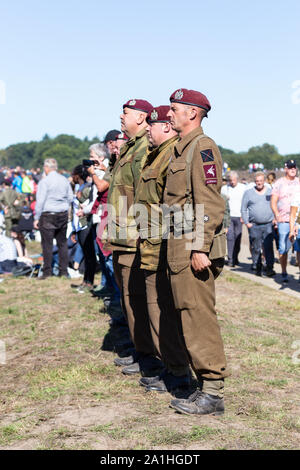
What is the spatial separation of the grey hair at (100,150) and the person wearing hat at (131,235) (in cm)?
187

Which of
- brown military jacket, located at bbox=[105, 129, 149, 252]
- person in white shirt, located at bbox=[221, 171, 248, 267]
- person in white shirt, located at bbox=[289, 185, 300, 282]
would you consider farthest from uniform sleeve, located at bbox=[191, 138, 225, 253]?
person in white shirt, located at bbox=[221, 171, 248, 267]

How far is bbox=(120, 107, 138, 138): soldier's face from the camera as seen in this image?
554cm

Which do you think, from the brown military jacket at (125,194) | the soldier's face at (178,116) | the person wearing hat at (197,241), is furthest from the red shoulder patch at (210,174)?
the brown military jacket at (125,194)

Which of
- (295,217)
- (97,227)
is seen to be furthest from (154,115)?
(295,217)

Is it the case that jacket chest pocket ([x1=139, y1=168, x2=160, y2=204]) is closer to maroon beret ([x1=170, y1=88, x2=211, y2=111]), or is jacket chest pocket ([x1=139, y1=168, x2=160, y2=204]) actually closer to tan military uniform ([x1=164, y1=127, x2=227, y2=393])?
tan military uniform ([x1=164, y1=127, x2=227, y2=393])

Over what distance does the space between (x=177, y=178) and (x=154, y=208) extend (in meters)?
0.49

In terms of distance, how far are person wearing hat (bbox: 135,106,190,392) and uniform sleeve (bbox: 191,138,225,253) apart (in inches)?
20.7

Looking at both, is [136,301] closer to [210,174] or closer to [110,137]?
[210,174]

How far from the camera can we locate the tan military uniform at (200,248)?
13.5 ft

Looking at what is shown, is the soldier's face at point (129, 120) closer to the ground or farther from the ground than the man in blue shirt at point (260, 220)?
farther from the ground

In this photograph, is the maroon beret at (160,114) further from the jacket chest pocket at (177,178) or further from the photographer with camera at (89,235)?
the photographer with camera at (89,235)

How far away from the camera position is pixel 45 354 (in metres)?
6.30
